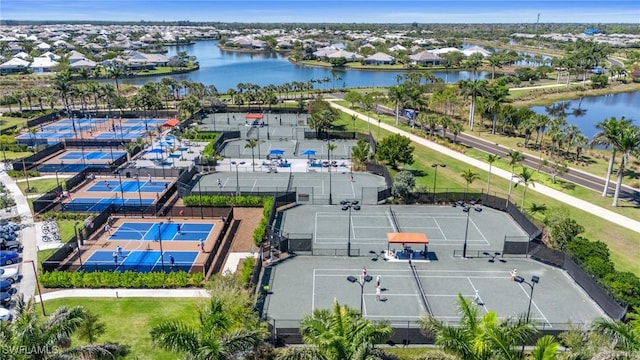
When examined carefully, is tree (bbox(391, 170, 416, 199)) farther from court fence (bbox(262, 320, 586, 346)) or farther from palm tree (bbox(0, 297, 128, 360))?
palm tree (bbox(0, 297, 128, 360))

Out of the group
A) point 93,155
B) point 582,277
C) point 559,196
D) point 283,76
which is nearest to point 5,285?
point 93,155

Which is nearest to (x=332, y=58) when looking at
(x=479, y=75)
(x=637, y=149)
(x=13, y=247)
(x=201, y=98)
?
(x=479, y=75)

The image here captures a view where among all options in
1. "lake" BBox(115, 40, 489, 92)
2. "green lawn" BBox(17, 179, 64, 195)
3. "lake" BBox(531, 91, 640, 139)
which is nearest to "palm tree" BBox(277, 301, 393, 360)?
"green lawn" BBox(17, 179, 64, 195)

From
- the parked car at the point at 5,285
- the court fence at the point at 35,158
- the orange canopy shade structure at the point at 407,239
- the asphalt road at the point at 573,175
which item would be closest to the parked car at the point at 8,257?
the parked car at the point at 5,285

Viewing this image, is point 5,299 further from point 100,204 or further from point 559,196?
point 559,196

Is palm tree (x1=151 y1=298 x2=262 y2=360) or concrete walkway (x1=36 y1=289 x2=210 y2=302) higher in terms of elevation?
palm tree (x1=151 y1=298 x2=262 y2=360)
